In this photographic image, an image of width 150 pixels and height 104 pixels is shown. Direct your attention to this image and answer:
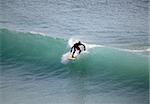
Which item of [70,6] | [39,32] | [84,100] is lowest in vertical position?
[84,100]

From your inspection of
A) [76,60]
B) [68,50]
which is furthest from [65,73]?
[68,50]

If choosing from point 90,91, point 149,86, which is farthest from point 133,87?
point 90,91

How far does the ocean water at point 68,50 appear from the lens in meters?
5.27

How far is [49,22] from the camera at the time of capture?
6945mm

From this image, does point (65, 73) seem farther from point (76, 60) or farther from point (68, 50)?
point (68, 50)

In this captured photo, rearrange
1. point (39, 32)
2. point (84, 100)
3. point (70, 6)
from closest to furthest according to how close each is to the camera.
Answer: point (84, 100), point (39, 32), point (70, 6)

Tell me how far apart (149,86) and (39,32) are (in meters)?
2.23

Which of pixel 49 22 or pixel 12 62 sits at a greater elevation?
pixel 49 22

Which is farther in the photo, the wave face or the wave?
the wave

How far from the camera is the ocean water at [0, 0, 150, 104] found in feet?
17.3

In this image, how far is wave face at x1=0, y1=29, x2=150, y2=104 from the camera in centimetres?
520

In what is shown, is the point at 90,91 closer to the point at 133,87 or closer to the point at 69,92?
the point at 69,92

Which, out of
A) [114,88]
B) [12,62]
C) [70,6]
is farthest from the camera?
[70,6]

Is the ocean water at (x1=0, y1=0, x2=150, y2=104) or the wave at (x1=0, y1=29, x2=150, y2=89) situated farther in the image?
the wave at (x1=0, y1=29, x2=150, y2=89)
